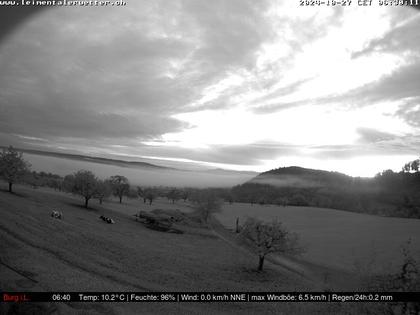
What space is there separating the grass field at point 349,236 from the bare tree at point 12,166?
48094 millimetres

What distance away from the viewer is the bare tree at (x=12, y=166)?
49219 millimetres

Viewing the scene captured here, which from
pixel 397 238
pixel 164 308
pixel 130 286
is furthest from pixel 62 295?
pixel 397 238

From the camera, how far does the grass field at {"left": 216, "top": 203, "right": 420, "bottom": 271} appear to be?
3859 cm

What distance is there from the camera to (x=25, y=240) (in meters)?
21.8

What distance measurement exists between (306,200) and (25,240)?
11183 centimetres

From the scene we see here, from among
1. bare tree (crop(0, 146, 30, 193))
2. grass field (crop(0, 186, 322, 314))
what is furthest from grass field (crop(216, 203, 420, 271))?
bare tree (crop(0, 146, 30, 193))

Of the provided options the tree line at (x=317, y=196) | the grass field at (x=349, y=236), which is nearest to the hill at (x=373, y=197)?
the tree line at (x=317, y=196)

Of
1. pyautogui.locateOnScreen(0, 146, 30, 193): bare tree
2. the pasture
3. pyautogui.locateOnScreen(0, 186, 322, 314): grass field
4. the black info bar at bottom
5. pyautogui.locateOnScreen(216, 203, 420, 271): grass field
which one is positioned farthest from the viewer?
pyautogui.locateOnScreen(0, 146, 30, 193): bare tree

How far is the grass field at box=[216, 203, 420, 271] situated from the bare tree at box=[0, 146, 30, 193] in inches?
1893

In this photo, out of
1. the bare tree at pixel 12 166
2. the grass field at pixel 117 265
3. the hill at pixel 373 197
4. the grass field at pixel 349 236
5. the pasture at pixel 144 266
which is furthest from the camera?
the hill at pixel 373 197

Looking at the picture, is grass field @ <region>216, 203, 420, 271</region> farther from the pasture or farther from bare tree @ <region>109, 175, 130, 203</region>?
bare tree @ <region>109, 175, 130, 203</region>

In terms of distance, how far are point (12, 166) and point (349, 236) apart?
247ft

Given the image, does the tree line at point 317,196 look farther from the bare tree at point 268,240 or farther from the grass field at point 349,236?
the bare tree at point 268,240

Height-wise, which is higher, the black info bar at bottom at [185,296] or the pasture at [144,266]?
the black info bar at bottom at [185,296]
